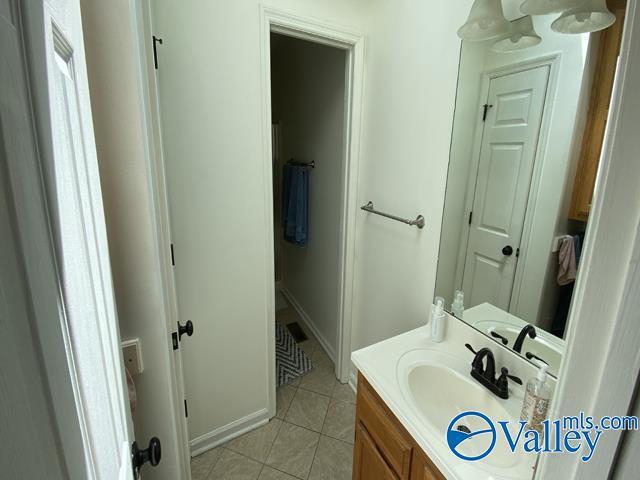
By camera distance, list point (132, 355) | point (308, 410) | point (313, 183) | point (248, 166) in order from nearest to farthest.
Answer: point (132, 355) < point (248, 166) < point (308, 410) < point (313, 183)

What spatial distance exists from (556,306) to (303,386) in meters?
1.72

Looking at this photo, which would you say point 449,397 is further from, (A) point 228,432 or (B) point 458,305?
(A) point 228,432

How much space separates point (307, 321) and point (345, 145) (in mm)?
1769

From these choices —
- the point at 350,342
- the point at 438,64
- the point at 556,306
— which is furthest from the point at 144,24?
the point at 350,342

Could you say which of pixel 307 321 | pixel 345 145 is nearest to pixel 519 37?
pixel 345 145

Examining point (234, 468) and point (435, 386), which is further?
point (234, 468)

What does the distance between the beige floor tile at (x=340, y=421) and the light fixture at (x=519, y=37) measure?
1.96 m

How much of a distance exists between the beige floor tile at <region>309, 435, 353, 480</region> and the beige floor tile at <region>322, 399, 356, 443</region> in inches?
1.7

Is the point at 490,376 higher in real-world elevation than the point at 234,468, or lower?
higher

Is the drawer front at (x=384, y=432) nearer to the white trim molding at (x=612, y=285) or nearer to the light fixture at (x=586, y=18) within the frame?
the white trim molding at (x=612, y=285)

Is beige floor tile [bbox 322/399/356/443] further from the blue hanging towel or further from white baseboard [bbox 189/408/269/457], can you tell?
the blue hanging towel

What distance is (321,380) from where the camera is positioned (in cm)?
224

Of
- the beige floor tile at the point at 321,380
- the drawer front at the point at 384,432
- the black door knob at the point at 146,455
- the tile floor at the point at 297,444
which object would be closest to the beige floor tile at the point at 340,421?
the tile floor at the point at 297,444

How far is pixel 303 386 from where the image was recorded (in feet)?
7.13
